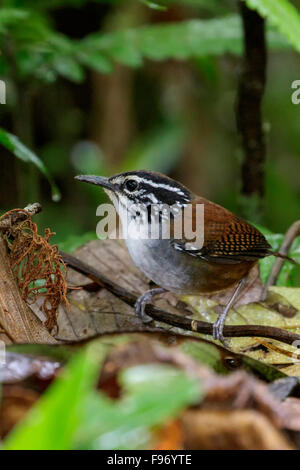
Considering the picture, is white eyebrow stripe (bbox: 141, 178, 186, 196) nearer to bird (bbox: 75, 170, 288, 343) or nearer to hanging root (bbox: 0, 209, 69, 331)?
bird (bbox: 75, 170, 288, 343)

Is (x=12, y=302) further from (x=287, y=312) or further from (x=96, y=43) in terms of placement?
(x=96, y=43)

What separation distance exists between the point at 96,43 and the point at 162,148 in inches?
111

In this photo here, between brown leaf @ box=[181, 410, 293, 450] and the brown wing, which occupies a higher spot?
brown leaf @ box=[181, 410, 293, 450]

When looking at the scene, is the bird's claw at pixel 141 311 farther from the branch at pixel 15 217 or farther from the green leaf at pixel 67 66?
the green leaf at pixel 67 66

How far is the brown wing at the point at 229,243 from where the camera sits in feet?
10.3

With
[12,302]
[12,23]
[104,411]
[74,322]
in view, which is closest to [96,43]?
[12,23]

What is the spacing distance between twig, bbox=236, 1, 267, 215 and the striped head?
0.85 meters

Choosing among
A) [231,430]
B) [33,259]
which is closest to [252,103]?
[33,259]

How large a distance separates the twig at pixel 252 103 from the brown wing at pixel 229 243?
33.5 inches

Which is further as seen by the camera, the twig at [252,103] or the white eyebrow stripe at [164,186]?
the twig at [252,103]

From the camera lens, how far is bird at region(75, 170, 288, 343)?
118 inches

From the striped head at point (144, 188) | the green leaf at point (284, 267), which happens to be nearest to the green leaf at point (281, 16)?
the striped head at point (144, 188)

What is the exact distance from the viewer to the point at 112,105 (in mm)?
7258

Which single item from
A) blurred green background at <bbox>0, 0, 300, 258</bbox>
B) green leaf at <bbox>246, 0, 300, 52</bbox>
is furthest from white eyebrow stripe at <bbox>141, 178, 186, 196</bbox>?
blurred green background at <bbox>0, 0, 300, 258</bbox>
